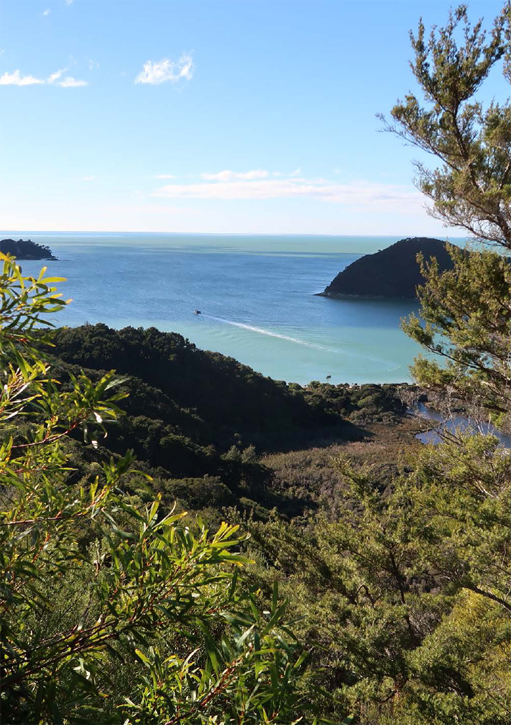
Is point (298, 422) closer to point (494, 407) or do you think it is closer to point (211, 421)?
point (211, 421)

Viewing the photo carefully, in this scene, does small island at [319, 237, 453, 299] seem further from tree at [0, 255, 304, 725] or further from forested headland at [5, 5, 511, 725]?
tree at [0, 255, 304, 725]

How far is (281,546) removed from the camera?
25.5ft

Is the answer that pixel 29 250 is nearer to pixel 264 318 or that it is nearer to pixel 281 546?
pixel 264 318

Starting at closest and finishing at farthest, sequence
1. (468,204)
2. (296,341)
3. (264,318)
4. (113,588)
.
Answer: (113,588) → (468,204) → (296,341) → (264,318)

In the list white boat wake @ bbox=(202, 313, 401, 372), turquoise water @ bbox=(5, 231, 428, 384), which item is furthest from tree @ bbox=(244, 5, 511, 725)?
white boat wake @ bbox=(202, 313, 401, 372)

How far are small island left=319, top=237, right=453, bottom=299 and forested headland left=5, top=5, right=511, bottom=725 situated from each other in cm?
5794

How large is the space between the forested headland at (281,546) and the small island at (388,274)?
57940mm

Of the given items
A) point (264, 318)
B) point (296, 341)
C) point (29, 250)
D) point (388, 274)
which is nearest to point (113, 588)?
point (296, 341)

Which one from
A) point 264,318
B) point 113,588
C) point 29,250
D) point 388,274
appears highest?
point 29,250

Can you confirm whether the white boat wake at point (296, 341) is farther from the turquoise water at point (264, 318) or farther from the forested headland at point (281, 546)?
the forested headland at point (281, 546)

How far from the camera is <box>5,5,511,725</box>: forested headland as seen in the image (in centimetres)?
113

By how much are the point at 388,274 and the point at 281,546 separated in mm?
74389

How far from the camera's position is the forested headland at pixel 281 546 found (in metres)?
1.13

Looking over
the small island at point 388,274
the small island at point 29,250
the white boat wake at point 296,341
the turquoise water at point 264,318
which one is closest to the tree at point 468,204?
the turquoise water at point 264,318
